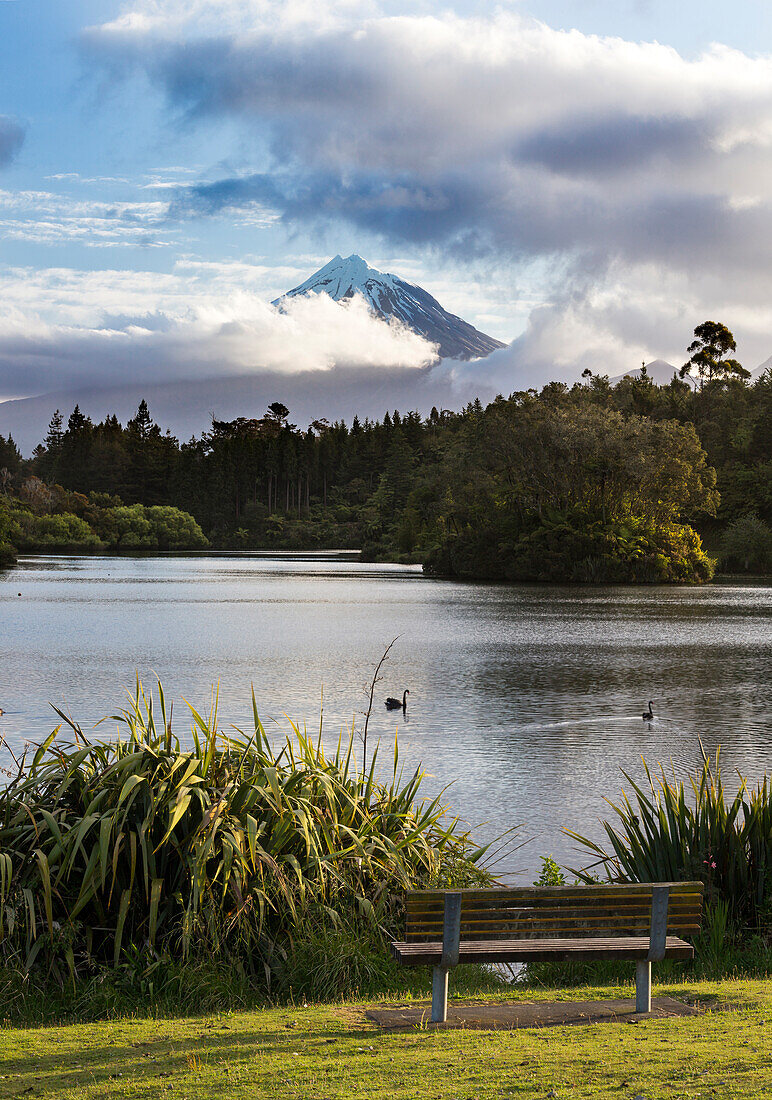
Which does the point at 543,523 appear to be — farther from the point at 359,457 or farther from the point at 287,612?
the point at 359,457

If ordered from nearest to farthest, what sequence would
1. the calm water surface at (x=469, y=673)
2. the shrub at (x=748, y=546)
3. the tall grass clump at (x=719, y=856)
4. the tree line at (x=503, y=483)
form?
1. the tall grass clump at (x=719, y=856)
2. the calm water surface at (x=469, y=673)
3. the tree line at (x=503, y=483)
4. the shrub at (x=748, y=546)

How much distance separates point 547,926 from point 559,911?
0.10 m

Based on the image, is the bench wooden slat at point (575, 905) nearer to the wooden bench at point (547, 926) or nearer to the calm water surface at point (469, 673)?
the wooden bench at point (547, 926)

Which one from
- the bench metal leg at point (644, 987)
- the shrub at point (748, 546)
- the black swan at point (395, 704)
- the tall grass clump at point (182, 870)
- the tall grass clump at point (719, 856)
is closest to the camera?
Answer: the bench metal leg at point (644, 987)

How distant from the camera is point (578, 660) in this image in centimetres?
2967

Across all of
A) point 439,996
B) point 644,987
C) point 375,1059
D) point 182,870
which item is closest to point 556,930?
point 644,987

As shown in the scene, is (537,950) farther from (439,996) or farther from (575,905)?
(439,996)

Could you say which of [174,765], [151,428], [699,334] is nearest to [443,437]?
[699,334]

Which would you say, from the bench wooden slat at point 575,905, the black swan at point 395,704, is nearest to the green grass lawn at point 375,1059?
the bench wooden slat at point 575,905

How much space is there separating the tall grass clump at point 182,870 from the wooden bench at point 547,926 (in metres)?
1.43

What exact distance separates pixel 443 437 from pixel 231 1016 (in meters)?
124

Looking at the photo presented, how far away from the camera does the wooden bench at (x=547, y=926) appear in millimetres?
5125

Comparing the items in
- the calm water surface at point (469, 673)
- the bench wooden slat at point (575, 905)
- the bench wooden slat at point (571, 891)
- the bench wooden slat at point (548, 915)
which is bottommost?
the calm water surface at point (469, 673)

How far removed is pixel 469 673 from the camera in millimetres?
26891
